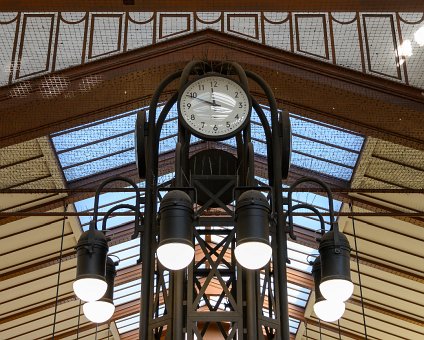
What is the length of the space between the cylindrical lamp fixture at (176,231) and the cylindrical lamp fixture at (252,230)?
0.18m

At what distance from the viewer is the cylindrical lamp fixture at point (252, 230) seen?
2484mm

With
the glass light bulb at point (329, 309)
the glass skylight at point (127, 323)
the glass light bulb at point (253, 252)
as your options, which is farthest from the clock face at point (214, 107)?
the glass skylight at point (127, 323)

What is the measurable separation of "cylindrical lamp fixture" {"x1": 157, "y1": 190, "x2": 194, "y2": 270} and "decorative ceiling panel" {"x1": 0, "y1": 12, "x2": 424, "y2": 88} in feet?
12.6

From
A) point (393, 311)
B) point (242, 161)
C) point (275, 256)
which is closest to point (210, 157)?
point (242, 161)

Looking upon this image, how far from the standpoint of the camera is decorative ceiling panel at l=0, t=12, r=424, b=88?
6.15 m

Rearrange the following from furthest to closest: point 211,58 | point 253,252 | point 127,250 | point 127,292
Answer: point 127,292 → point 127,250 → point 211,58 → point 253,252

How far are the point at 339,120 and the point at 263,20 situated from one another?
130 cm

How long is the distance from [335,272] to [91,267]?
997 mm

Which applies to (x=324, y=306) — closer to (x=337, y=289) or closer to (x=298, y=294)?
(x=337, y=289)

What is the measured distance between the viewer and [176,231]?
2.53m

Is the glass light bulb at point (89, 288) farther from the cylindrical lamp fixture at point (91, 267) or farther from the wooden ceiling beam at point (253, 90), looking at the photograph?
the wooden ceiling beam at point (253, 90)

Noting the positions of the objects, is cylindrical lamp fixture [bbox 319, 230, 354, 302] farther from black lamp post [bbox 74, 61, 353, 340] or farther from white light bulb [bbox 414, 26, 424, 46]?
white light bulb [bbox 414, 26, 424, 46]

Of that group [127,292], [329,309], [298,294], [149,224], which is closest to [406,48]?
[329,309]
